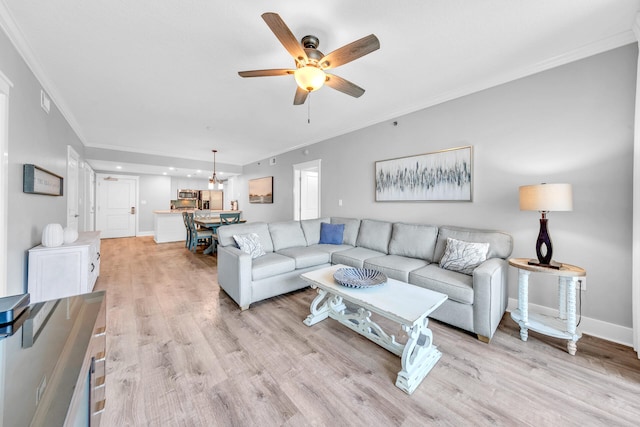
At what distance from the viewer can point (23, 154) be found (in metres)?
2.16

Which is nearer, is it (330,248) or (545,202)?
(545,202)

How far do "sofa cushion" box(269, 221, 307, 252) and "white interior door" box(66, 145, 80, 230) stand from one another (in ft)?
10.4

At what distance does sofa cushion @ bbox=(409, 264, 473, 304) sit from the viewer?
2174 mm

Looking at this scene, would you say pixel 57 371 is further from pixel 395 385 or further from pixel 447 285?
pixel 447 285

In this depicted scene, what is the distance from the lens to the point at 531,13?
5.87 feet

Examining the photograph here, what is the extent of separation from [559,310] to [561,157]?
143cm

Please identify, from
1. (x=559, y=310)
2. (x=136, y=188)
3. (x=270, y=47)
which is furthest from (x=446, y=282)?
(x=136, y=188)

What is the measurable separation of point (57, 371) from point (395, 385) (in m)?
1.70

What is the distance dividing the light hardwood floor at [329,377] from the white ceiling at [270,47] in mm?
2535

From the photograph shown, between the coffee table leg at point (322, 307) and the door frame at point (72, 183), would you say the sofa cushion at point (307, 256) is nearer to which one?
the coffee table leg at point (322, 307)

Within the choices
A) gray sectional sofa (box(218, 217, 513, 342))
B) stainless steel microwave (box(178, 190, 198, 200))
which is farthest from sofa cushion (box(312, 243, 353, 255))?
stainless steel microwave (box(178, 190, 198, 200))

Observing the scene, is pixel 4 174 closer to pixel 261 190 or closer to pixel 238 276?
pixel 238 276

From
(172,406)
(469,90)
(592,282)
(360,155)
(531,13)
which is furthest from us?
(360,155)

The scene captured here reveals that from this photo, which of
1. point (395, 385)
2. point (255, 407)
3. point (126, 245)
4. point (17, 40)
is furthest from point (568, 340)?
point (126, 245)
